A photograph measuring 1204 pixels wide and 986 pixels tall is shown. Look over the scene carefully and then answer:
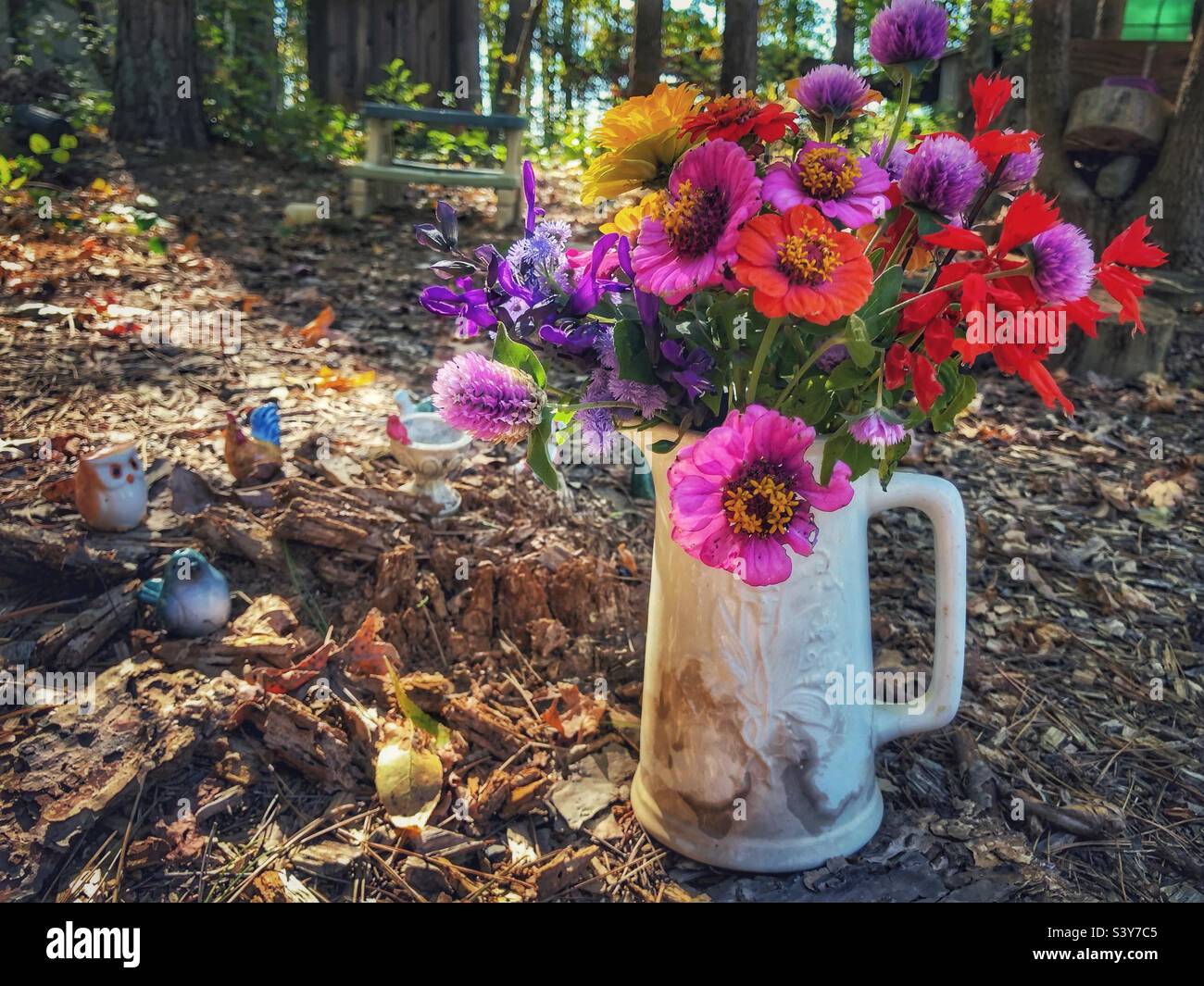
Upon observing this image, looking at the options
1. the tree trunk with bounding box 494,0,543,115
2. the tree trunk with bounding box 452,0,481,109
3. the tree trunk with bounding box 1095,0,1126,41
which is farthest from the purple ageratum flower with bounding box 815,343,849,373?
the tree trunk with bounding box 452,0,481,109

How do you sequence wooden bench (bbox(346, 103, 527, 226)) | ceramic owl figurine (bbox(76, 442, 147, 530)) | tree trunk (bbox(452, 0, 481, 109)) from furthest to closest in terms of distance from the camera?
tree trunk (bbox(452, 0, 481, 109)) → wooden bench (bbox(346, 103, 527, 226)) → ceramic owl figurine (bbox(76, 442, 147, 530))

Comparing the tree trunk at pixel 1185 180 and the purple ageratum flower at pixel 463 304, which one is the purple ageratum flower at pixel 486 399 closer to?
the purple ageratum flower at pixel 463 304

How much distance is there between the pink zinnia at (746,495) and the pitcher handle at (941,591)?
0.33 metres

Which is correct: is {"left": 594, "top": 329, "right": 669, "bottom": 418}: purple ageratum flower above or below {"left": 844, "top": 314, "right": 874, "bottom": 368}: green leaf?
below

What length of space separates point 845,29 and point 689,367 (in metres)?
8.46

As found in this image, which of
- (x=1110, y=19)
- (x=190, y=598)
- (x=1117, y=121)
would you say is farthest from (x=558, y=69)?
(x=190, y=598)

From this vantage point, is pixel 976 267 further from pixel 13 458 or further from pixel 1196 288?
pixel 1196 288

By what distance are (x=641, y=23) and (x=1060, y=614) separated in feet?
12.8

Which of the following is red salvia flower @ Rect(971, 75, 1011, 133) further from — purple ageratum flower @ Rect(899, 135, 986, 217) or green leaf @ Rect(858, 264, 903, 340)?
green leaf @ Rect(858, 264, 903, 340)

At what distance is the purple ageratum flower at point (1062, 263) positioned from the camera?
1138mm

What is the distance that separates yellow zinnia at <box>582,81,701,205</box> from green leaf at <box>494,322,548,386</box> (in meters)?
0.20

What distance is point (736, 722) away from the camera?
152cm

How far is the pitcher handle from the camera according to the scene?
1.52 metres
